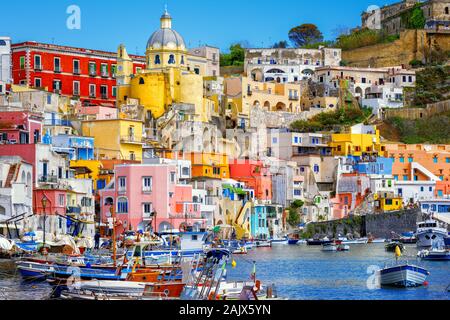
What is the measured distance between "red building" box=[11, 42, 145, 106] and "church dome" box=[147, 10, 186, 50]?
2.90 meters

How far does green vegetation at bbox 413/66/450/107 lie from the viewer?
6819 cm

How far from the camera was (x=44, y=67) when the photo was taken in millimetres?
54094

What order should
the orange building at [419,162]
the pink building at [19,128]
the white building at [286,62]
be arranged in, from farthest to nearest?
the white building at [286,62], the orange building at [419,162], the pink building at [19,128]

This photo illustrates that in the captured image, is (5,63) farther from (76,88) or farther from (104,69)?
(104,69)

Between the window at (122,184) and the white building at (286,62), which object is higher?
the white building at (286,62)

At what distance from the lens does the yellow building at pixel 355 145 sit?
59312 millimetres

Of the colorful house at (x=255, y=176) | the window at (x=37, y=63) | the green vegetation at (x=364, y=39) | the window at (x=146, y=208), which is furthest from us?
the green vegetation at (x=364, y=39)

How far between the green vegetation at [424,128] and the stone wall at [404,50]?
8831mm

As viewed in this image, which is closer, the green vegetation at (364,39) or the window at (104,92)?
the window at (104,92)

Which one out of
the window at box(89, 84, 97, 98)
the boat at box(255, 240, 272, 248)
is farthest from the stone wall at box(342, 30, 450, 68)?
the boat at box(255, 240, 272, 248)

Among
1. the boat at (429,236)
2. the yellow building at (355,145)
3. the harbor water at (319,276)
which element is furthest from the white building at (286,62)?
the harbor water at (319,276)

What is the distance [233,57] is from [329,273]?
48396mm

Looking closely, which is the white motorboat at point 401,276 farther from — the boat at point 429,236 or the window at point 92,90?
the window at point 92,90

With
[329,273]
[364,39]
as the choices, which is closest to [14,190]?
[329,273]
